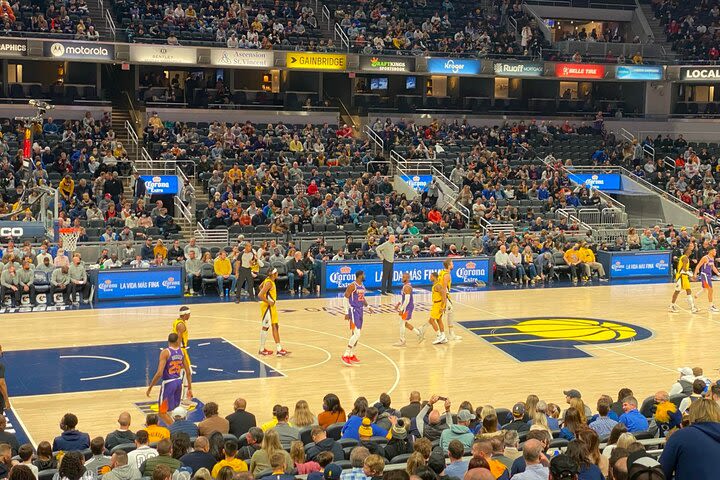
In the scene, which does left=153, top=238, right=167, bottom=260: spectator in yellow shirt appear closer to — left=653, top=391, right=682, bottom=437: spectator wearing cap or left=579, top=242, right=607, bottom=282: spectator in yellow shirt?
left=579, top=242, right=607, bottom=282: spectator in yellow shirt

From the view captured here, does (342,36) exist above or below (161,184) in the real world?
above

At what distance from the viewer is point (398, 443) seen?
11734 millimetres

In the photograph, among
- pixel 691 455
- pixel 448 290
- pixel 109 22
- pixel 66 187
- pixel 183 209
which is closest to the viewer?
pixel 691 455

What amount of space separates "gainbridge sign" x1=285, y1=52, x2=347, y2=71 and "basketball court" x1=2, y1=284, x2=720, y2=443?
16.7m

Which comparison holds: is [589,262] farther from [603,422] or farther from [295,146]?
[603,422]

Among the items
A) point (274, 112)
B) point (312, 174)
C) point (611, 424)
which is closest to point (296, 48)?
point (274, 112)

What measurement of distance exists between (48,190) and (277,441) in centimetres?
2275

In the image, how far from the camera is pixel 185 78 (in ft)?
152

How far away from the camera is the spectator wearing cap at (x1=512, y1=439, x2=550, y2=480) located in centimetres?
838

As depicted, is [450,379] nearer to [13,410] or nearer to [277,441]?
[13,410]

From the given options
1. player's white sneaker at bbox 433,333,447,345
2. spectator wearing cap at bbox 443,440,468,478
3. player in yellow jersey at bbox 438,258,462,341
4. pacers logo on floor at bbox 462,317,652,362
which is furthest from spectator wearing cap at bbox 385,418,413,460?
player's white sneaker at bbox 433,333,447,345

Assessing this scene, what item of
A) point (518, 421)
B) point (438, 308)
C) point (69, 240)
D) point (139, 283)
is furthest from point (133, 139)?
point (518, 421)

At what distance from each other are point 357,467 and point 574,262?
81.4ft

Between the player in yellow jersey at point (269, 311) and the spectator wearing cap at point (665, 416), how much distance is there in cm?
915
